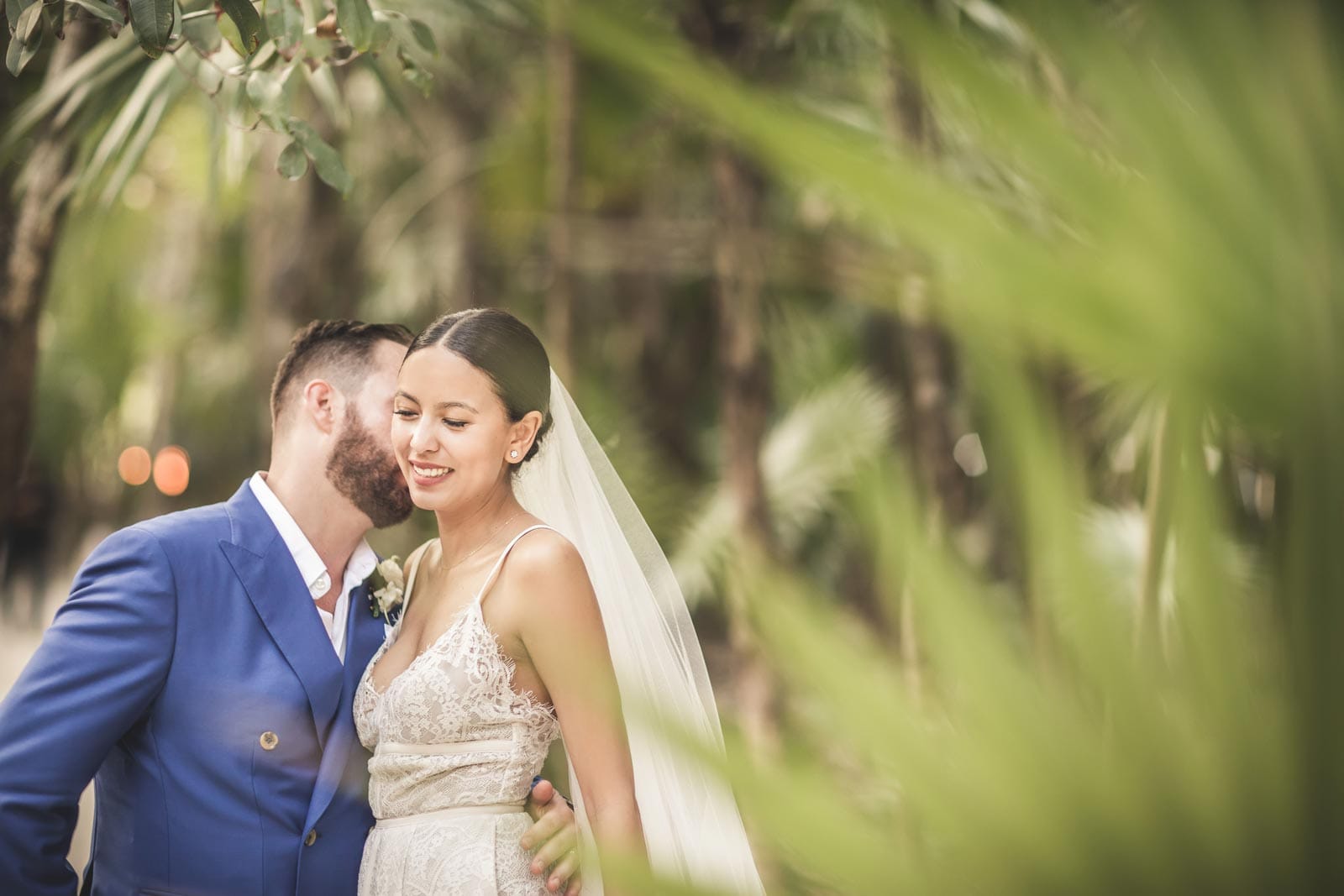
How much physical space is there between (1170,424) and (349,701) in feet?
7.37

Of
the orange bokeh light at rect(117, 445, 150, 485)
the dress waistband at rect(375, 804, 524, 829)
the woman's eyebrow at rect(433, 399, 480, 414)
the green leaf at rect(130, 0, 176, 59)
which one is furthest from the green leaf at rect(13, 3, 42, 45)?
the orange bokeh light at rect(117, 445, 150, 485)

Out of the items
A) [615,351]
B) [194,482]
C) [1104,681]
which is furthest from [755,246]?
[194,482]

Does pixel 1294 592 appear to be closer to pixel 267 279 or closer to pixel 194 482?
pixel 267 279

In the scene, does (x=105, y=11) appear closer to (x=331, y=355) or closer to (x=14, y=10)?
(x=14, y=10)

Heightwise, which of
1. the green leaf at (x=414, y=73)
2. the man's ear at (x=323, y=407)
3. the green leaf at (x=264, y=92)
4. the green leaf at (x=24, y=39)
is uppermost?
the green leaf at (x=414, y=73)

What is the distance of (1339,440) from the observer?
543 millimetres

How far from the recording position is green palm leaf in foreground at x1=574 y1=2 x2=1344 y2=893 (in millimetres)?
559

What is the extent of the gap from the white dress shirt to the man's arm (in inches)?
12.6

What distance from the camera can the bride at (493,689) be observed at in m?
2.36

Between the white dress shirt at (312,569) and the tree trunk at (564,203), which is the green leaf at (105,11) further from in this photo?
the tree trunk at (564,203)

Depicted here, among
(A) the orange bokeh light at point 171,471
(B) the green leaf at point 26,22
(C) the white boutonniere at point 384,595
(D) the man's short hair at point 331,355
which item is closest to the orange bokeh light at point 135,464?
(A) the orange bokeh light at point 171,471

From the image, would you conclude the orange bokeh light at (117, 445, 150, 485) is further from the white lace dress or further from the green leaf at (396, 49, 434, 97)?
the white lace dress

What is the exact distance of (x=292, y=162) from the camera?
245cm

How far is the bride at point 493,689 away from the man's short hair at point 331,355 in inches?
11.3
